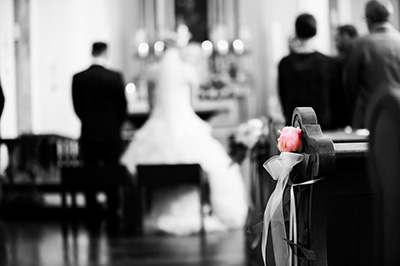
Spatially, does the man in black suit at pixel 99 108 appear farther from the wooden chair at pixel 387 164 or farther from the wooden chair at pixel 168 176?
the wooden chair at pixel 387 164

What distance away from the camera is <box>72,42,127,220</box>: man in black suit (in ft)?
23.4

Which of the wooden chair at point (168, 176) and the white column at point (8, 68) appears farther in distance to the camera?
the white column at point (8, 68)

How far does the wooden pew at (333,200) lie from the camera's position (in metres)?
2.46

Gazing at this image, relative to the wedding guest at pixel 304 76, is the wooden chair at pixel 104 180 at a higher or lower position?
lower

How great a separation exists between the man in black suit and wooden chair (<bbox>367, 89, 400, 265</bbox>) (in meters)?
4.86

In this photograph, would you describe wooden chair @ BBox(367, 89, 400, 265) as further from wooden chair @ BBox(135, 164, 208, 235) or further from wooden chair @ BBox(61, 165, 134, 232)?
wooden chair @ BBox(61, 165, 134, 232)

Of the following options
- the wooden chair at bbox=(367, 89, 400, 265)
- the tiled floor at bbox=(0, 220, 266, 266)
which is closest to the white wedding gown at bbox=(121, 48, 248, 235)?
the tiled floor at bbox=(0, 220, 266, 266)

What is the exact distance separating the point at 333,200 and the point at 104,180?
4309 mm

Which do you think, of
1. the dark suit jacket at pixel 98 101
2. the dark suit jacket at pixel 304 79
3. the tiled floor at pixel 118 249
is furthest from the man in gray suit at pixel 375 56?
the dark suit jacket at pixel 98 101

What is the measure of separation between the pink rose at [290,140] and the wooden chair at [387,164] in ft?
0.93

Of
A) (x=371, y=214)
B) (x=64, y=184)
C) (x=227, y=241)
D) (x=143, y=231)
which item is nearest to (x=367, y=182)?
(x=371, y=214)

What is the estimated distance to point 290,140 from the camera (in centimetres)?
262

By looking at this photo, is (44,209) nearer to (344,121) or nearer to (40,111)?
(40,111)

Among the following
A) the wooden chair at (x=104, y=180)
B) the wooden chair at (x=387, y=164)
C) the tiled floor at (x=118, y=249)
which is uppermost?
the wooden chair at (x=387, y=164)
